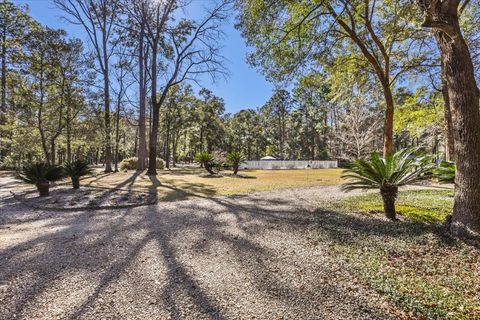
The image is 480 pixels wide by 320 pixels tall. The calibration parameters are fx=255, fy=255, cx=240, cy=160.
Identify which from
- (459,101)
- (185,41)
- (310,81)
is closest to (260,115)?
(185,41)

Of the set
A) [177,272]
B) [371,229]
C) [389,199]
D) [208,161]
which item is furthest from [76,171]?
[389,199]

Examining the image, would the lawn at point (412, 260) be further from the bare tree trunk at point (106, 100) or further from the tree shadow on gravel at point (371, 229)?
the bare tree trunk at point (106, 100)

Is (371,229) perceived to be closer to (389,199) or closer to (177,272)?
(389,199)

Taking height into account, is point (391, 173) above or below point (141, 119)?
below

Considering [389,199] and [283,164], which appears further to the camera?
[283,164]

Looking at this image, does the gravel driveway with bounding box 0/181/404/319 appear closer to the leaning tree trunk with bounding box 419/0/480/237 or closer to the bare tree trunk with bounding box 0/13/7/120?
the leaning tree trunk with bounding box 419/0/480/237

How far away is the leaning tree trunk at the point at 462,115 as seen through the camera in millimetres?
3869

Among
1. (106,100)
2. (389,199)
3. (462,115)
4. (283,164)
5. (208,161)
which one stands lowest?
(389,199)

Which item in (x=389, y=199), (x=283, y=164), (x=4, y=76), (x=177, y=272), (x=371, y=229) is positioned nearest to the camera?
(x=177, y=272)

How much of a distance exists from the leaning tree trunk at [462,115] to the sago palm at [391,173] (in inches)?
37.2

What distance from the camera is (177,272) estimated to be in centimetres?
310

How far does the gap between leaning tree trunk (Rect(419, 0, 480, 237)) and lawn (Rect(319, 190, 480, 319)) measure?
0.47 metres

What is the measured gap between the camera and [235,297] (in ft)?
8.40

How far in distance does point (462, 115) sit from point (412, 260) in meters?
2.46
